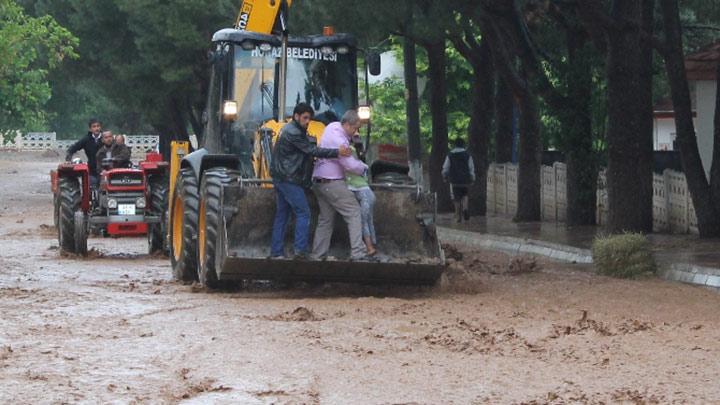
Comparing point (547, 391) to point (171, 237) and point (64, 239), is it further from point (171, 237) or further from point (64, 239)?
point (64, 239)

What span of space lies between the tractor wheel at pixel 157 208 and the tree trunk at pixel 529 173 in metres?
10.1

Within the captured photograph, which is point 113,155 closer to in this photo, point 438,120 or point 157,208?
point 157,208

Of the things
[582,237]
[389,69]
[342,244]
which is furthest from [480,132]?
[389,69]

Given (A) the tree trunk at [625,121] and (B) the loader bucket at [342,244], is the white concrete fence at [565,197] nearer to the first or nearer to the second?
(A) the tree trunk at [625,121]

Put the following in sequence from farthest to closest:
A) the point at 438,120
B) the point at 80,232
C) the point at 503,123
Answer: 1. the point at 438,120
2. the point at 503,123
3. the point at 80,232

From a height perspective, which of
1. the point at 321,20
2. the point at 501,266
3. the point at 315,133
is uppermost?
the point at 321,20

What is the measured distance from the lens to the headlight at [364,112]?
19.5m

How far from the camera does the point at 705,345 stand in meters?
12.7

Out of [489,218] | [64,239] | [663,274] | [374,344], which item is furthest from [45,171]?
[374,344]

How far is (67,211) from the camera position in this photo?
24812 millimetres

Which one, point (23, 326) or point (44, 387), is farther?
point (23, 326)

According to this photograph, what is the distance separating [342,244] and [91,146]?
35.1 feet

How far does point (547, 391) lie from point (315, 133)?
818 centimetres

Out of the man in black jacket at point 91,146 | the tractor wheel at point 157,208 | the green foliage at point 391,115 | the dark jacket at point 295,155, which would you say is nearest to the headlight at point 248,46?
the dark jacket at point 295,155
